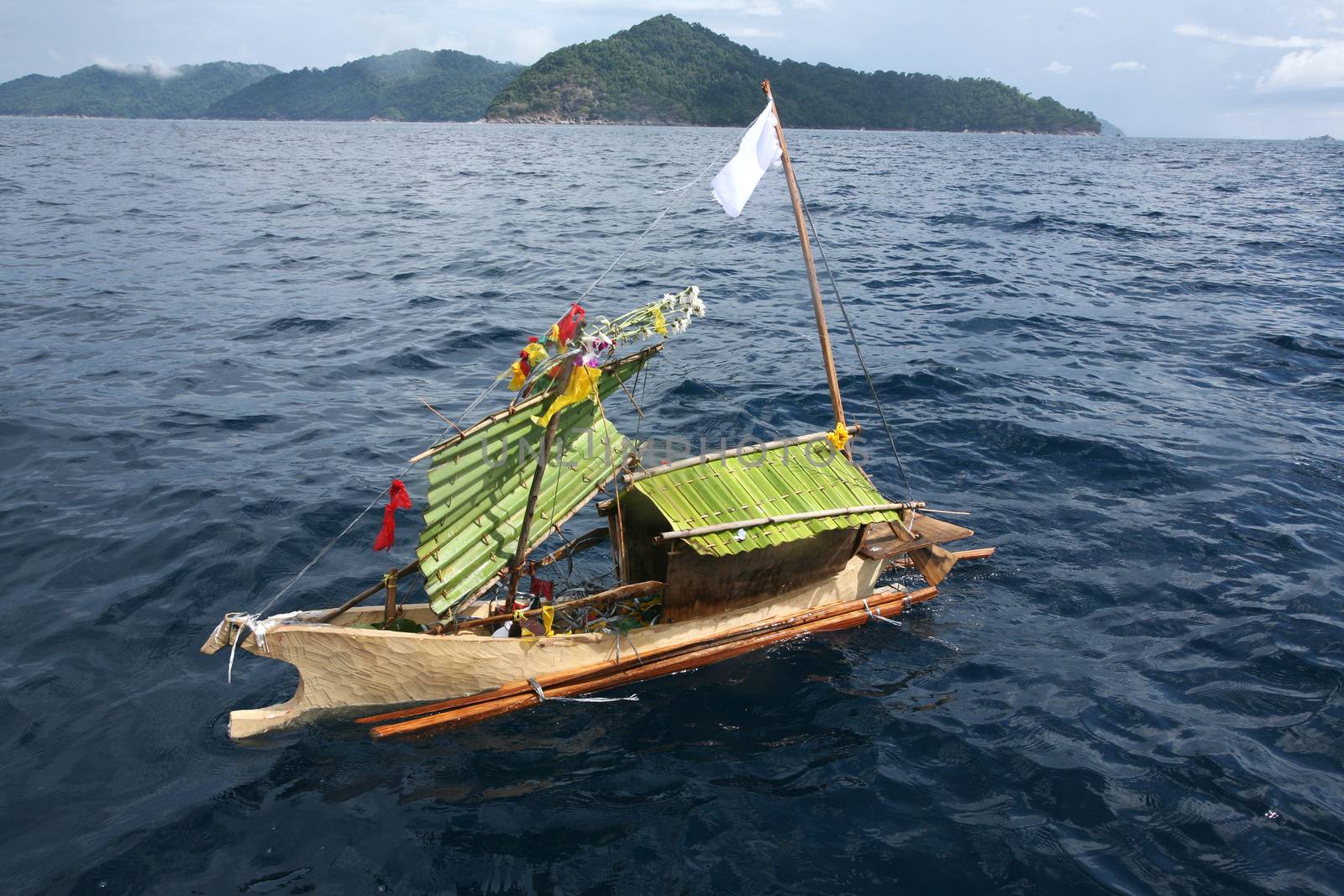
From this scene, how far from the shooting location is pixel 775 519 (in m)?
9.72

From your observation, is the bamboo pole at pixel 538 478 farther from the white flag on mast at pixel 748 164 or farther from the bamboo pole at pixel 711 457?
the white flag on mast at pixel 748 164

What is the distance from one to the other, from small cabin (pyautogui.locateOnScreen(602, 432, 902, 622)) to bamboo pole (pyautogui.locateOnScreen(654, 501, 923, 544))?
0.5 inches

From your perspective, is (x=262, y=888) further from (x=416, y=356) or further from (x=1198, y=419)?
(x=1198, y=419)

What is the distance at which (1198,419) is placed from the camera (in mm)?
17203

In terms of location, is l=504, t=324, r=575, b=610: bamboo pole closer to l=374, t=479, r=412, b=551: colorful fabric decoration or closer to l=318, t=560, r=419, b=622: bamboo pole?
l=318, t=560, r=419, b=622: bamboo pole

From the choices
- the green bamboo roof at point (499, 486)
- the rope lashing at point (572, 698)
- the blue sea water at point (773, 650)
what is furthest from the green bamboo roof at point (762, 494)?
the rope lashing at point (572, 698)

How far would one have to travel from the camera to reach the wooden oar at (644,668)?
359 inches

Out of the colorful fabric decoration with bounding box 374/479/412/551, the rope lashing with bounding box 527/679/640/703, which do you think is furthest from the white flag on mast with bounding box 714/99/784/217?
the rope lashing with bounding box 527/679/640/703

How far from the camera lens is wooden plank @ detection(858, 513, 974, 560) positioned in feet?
36.9

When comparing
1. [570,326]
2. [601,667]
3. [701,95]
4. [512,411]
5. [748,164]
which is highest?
[701,95]

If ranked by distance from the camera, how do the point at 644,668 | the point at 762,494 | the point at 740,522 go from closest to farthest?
the point at 740,522 < the point at 644,668 < the point at 762,494

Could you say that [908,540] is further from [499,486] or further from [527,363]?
[527,363]

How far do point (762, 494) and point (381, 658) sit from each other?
483 centimetres

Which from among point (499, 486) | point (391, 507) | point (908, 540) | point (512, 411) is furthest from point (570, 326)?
point (908, 540)
